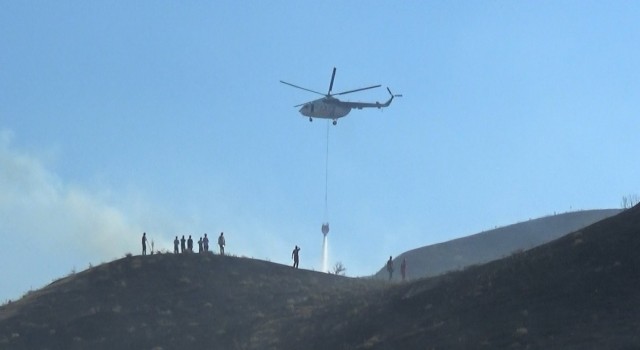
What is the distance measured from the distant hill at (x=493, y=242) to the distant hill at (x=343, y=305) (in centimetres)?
2242

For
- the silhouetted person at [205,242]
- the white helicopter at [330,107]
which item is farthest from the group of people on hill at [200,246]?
the white helicopter at [330,107]

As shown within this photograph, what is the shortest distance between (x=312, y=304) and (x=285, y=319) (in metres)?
2.28

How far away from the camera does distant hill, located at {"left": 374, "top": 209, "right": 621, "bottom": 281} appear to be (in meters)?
78.8

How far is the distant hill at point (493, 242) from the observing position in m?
78.8

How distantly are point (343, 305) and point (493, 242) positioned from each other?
1499 inches

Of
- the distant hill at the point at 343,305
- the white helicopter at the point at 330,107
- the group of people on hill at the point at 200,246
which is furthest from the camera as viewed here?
the white helicopter at the point at 330,107

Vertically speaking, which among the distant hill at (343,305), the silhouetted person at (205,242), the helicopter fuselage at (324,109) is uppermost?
the helicopter fuselage at (324,109)

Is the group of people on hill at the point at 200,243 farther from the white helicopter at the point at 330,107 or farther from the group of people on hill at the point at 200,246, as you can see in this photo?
the white helicopter at the point at 330,107

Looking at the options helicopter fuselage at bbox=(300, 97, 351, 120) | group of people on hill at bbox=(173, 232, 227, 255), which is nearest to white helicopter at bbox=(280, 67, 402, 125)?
helicopter fuselage at bbox=(300, 97, 351, 120)

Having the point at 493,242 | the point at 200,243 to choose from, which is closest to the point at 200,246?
the point at 200,243

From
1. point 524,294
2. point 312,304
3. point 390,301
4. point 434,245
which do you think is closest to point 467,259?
point 434,245

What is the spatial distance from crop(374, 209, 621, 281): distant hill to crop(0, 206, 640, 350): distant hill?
2242 cm

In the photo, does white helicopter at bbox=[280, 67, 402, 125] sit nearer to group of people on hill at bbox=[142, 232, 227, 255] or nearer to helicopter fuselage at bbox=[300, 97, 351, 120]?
helicopter fuselage at bbox=[300, 97, 351, 120]

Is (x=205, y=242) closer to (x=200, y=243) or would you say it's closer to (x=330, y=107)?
(x=200, y=243)
